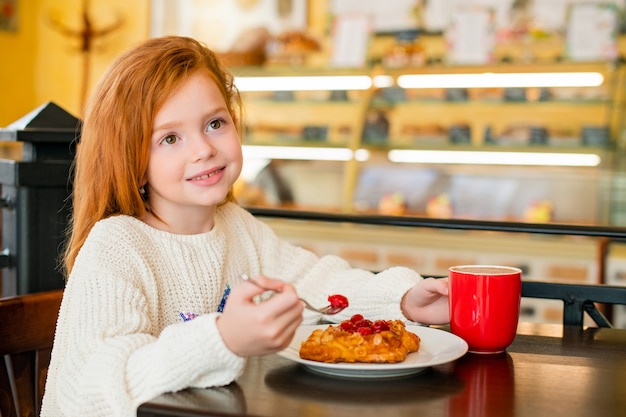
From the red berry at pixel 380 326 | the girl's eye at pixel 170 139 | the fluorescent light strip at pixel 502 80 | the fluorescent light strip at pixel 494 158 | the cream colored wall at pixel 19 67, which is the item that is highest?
the cream colored wall at pixel 19 67

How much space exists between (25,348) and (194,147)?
0.48 meters

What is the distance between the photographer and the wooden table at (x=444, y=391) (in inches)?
38.7

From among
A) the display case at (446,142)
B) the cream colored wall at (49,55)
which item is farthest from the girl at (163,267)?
the cream colored wall at (49,55)

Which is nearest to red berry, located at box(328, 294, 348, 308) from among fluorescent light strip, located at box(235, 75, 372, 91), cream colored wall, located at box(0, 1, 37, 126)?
fluorescent light strip, located at box(235, 75, 372, 91)

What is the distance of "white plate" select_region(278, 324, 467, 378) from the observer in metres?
1.10

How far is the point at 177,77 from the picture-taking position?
143cm

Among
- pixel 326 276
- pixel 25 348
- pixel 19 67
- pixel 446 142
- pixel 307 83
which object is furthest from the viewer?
pixel 19 67

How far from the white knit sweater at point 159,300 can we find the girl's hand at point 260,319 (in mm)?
24

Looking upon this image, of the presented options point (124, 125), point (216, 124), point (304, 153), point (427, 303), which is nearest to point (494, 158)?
point (304, 153)

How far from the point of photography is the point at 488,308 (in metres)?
1.27

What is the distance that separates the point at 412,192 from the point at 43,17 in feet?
13.1

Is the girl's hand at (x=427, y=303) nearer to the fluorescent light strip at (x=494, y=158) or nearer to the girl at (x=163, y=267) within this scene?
the girl at (x=163, y=267)

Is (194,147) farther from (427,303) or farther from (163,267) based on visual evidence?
(427,303)

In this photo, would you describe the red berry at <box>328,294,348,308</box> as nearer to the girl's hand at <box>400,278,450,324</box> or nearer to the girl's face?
the girl's hand at <box>400,278,450,324</box>
